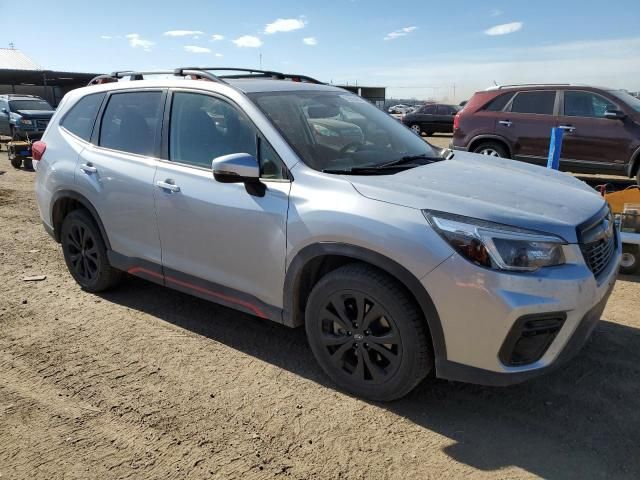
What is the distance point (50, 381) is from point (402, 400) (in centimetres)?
216

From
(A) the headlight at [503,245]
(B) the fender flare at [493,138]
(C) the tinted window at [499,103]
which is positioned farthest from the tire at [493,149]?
(A) the headlight at [503,245]

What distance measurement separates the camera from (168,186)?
3621 mm

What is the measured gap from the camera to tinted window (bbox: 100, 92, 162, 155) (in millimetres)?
3918

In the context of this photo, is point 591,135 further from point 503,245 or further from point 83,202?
point 83,202

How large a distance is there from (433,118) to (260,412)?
24.0 m

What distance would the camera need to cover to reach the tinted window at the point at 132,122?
3918 millimetres

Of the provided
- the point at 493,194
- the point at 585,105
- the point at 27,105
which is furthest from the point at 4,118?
the point at 493,194

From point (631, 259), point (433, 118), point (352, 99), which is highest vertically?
point (352, 99)

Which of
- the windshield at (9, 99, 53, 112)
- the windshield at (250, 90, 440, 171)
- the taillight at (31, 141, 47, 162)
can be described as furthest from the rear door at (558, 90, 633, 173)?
the windshield at (9, 99, 53, 112)

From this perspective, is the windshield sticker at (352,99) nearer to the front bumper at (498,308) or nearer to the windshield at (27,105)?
the front bumper at (498,308)

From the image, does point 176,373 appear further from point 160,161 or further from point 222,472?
point 160,161

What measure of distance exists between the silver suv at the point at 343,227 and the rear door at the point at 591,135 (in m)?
6.03

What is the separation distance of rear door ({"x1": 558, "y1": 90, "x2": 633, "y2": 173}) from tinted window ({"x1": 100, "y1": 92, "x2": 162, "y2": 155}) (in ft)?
24.8

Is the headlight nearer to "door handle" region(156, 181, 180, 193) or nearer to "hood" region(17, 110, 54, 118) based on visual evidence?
"door handle" region(156, 181, 180, 193)
